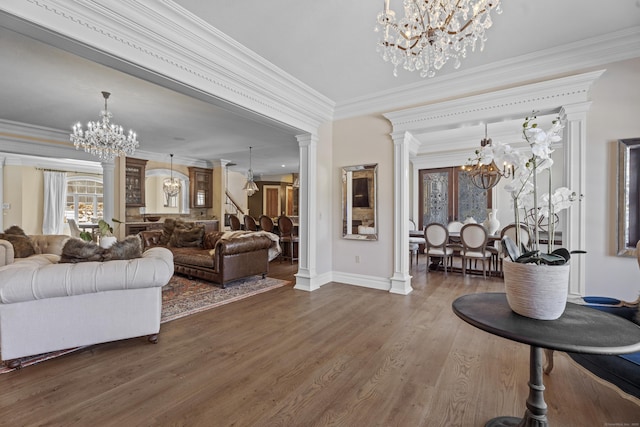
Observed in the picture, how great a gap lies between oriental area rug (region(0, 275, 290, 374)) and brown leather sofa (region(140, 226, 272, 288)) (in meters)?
0.13

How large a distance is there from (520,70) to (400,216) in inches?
87.4

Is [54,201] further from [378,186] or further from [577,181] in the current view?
[577,181]

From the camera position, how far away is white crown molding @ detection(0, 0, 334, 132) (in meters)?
1.90

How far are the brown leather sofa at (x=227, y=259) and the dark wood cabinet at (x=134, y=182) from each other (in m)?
3.29

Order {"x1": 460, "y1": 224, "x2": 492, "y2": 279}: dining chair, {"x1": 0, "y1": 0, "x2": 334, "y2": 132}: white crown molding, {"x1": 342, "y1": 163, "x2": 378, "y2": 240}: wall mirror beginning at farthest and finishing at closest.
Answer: {"x1": 460, "y1": 224, "x2": 492, "y2": 279}: dining chair, {"x1": 342, "y1": 163, "x2": 378, "y2": 240}: wall mirror, {"x1": 0, "y1": 0, "x2": 334, "y2": 132}: white crown molding

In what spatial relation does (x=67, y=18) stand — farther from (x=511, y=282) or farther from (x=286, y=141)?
(x=286, y=141)

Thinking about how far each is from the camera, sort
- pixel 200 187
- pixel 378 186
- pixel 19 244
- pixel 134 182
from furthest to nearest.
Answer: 1. pixel 200 187
2. pixel 134 182
3. pixel 378 186
4. pixel 19 244

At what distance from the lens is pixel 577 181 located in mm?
3002

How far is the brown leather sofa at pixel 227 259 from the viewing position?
440 centimetres

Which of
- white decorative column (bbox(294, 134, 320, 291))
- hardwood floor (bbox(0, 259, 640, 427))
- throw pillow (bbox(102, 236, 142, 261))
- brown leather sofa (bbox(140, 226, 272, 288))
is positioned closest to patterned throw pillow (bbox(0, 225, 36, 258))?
brown leather sofa (bbox(140, 226, 272, 288))

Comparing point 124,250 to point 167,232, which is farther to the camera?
point 167,232

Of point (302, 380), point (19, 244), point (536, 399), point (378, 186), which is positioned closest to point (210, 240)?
point (19, 244)

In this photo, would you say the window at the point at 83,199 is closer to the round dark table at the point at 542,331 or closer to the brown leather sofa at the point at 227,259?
the brown leather sofa at the point at 227,259

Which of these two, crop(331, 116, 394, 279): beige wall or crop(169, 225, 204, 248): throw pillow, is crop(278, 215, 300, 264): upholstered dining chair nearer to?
crop(169, 225, 204, 248): throw pillow
